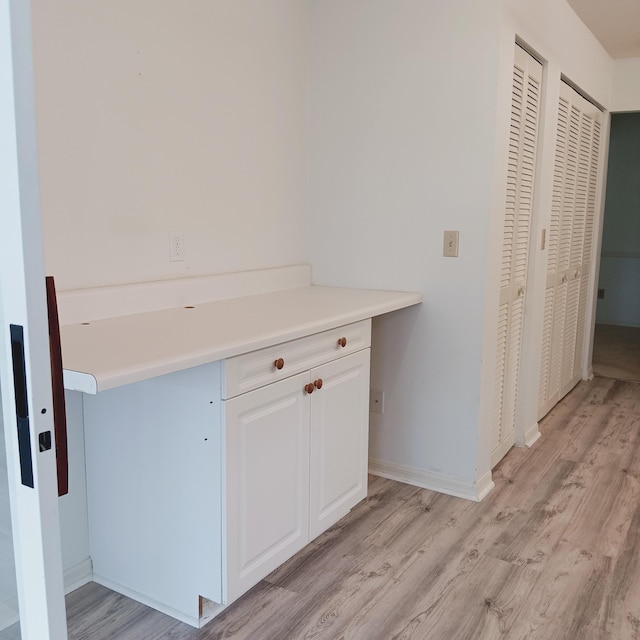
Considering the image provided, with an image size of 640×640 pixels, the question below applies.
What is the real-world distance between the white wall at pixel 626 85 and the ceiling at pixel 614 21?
0.15 metres

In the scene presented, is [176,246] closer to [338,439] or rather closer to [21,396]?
[338,439]

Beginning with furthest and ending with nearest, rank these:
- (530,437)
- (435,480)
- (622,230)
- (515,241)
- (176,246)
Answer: (622,230) → (530,437) → (515,241) → (435,480) → (176,246)

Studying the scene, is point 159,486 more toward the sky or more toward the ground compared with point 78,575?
more toward the sky

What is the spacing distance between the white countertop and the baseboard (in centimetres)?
80

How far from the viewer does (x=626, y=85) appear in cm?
443

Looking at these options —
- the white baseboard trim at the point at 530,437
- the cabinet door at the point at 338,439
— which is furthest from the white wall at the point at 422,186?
the white baseboard trim at the point at 530,437

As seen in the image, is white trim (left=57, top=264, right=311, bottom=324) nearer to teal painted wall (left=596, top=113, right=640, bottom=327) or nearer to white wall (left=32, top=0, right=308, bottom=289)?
white wall (left=32, top=0, right=308, bottom=289)

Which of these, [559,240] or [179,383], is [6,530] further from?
[559,240]

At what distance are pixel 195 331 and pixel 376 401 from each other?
134 centimetres

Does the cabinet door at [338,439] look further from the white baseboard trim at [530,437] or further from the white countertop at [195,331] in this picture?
the white baseboard trim at [530,437]

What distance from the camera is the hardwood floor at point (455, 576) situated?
1.90 meters

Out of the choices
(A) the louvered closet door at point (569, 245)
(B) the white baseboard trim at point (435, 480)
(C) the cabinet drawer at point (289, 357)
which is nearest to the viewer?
(C) the cabinet drawer at point (289, 357)

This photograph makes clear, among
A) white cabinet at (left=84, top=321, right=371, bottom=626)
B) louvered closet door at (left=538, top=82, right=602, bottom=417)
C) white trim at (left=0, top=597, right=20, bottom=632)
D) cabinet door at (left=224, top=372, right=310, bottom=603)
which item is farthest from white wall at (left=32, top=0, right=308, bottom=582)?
louvered closet door at (left=538, top=82, right=602, bottom=417)

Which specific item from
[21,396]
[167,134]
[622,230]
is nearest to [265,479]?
[21,396]
